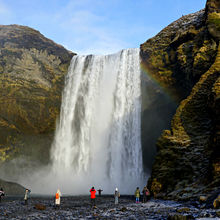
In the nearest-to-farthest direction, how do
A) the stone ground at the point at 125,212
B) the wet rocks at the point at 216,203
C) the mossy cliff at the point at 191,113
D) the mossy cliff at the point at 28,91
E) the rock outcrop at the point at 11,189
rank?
the stone ground at the point at 125,212
the wet rocks at the point at 216,203
the mossy cliff at the point at 191,113
the rock outcrop at the point at 11,189
the mossy cliff at the point at 28,91

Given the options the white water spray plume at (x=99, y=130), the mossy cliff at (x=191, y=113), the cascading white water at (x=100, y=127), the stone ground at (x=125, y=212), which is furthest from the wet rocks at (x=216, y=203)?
the cascading white water at (x=100, y=127)

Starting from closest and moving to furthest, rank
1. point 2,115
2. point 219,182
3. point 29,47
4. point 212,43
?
point 219,182 < point 212,43 < point 2,115 < point 29,47

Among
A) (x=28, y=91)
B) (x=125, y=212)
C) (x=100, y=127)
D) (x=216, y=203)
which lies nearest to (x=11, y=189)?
(x=100, y=127)

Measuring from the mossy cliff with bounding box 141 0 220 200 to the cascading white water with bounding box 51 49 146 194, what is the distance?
6460 mm

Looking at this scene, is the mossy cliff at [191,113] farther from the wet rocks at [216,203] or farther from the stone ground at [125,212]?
the wet rocks at [216,203]

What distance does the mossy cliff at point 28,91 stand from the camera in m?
43.7

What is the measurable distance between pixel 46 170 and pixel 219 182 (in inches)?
1415

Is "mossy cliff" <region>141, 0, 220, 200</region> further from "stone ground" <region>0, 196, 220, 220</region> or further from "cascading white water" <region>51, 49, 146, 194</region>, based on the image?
"cascading white water" <region>51, 49, 146, 194</region>

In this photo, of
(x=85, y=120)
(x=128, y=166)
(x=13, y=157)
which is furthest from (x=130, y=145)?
(x=13, y=157)

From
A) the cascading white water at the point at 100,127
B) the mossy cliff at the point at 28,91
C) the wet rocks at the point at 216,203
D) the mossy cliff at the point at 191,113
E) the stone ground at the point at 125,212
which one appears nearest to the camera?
the stone ground at the point at 125,212

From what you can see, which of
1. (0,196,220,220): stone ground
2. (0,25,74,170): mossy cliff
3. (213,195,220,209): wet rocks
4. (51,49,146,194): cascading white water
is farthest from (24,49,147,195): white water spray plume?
(213,195,220,209): wet rocks

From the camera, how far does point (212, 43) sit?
30219 millimetres

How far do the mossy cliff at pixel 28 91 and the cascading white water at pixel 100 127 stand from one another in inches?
86.4

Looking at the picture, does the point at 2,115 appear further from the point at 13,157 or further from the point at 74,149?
the point at 74,149
